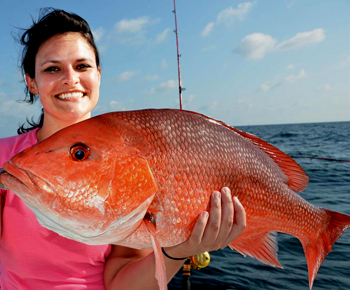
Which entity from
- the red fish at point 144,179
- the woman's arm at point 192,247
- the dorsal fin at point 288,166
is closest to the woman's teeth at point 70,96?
the red fish at point 144,179

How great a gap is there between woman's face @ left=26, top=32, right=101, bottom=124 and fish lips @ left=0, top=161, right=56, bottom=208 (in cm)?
90

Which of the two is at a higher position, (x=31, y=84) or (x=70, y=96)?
(x=31, y=84)

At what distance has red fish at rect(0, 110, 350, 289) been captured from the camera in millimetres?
1239

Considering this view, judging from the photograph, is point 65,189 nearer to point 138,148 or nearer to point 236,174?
point 138,148

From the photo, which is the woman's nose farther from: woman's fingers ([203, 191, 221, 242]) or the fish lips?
woman's fingers ([203, 191, 221, 242])

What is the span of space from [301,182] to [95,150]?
1.39 metres

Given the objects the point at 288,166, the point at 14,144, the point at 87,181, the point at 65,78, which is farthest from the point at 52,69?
the point at 288,166

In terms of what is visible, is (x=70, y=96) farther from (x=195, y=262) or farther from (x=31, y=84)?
(x=195, y=262)

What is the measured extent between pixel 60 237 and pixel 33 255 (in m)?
0.18

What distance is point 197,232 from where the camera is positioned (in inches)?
60.7

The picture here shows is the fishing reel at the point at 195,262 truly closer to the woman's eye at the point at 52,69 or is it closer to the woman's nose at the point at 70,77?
the woman's nose at the point at 70,77

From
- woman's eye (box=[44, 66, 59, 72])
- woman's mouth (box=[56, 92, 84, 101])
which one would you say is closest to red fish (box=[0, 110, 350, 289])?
woman's mouth (box=[56, 92, 84, 101])

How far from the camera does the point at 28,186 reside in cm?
119

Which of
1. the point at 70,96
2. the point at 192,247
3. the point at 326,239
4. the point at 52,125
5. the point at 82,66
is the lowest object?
the point at 326,239
